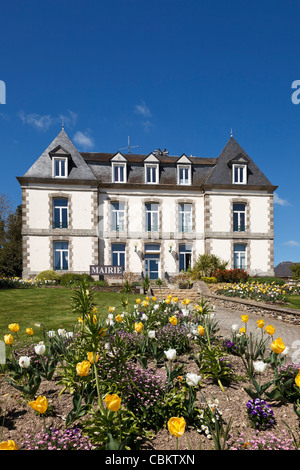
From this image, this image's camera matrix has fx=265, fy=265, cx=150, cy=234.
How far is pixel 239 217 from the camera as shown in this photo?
23.1 meters

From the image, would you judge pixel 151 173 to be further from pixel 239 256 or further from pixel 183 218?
pixel 239 256

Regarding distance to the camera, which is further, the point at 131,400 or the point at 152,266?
the point at 152,266

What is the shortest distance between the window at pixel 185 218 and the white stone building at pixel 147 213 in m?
0.09

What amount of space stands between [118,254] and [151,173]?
7.74m

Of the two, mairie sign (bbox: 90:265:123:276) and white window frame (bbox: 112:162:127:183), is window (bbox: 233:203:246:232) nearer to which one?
white window frame (bbox: 112:162:127:183)

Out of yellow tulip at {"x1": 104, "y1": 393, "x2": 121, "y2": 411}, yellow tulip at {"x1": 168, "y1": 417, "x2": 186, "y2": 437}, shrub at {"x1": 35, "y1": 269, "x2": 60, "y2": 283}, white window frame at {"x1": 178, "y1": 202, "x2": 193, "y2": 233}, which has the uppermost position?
white window frame at {"x1": 178, "y1": 202, "x2": 193, "y2": 233}

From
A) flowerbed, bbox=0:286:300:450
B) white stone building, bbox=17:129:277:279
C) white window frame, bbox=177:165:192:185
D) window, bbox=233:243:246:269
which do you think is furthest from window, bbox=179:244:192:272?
flowerbed, bbox=0:286:300:450

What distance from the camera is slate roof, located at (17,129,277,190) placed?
21.6m

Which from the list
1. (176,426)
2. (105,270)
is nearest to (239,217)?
(105,270)

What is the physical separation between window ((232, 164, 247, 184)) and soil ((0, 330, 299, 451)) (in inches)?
847

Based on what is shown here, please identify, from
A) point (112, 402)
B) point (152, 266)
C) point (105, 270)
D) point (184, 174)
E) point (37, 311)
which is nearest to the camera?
point (112, 402)

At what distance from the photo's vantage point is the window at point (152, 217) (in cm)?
2295
